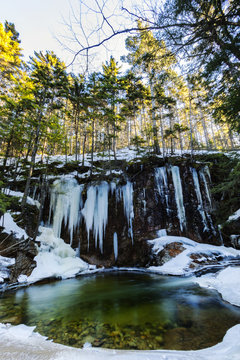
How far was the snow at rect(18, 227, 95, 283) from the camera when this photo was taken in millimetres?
7074

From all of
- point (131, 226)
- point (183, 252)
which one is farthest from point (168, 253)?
point (131, 226)

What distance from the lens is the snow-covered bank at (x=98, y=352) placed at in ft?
5.53

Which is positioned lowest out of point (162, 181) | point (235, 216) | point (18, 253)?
point (18, 253)

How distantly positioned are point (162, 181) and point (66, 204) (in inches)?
266

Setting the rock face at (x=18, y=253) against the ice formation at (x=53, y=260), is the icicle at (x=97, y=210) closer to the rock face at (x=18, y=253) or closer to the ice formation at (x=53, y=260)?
the ice formation at (x=53, y=260)

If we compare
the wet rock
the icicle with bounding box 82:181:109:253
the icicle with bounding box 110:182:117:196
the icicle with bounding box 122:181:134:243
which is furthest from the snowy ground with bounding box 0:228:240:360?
the icicle with bounding box 110:182:117:196

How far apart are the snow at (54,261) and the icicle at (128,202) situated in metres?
3.31

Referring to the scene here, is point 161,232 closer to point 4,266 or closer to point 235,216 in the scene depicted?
point 235,216

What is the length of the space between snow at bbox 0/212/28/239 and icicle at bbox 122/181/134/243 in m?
5.75

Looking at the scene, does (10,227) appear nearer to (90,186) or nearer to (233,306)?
(90,186)

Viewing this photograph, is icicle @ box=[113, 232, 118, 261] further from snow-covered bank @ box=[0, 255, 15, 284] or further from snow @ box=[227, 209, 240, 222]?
snow @ box=[227, 209, 240, 222]

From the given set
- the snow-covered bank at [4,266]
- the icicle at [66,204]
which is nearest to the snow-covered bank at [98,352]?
the snow-covered bank at [4,266]

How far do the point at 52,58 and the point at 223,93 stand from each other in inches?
525

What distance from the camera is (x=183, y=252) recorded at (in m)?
7.73
